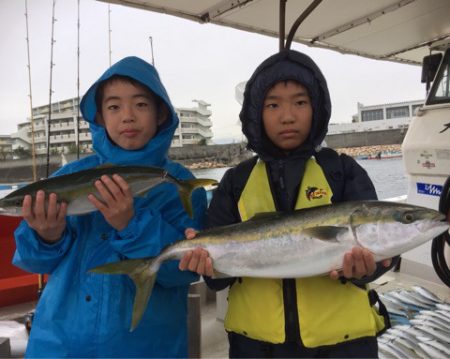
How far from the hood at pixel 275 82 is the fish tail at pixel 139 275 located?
98cm

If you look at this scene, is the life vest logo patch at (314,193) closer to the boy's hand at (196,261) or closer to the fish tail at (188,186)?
the fish tail at (188,186)

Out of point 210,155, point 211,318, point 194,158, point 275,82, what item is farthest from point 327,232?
point 194,158

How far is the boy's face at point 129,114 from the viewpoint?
2293mm

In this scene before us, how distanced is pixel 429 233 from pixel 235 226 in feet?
3.28

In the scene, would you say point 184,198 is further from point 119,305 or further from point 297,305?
point 297,305

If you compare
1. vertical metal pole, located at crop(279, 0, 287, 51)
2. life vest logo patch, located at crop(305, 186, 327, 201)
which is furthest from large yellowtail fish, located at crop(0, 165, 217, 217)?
vertical metal pole, located at crop(279, 0, 287, 51)

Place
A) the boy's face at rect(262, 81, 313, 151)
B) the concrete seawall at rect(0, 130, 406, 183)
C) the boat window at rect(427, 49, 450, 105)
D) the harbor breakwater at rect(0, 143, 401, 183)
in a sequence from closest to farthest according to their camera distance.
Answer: the boy's face at rect(262, 81, 313, 151)
the boat window at rect(427, 49, 450, 105)
the harbor breakwater at rect(0, 143, 401, 183)
the concrete seawall at rect(0, 130, 406, 183)

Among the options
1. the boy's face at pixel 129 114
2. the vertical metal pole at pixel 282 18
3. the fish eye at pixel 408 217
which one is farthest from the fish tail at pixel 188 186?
the vertical metal pole at pixel 282 18

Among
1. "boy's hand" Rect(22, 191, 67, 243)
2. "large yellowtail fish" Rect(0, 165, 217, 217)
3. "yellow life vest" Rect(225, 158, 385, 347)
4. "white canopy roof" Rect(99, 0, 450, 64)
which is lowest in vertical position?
"yellow life vest" Rect(225, 158, 385, 347)

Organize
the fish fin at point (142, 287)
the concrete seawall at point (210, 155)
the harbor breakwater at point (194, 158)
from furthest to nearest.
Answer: the concrete seawall at point (210, 155), the harbor breakwater at point (194, 158), the fish fin at point (142, 287)

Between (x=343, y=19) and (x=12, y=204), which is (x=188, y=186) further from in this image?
(x=343, y=19)

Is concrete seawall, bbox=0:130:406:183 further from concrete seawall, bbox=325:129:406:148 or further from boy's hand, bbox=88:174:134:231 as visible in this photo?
boy's hand, bbox=88:174:134:231

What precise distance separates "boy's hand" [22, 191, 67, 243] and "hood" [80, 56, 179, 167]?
1.52 ft

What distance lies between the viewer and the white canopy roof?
4.25 metres
